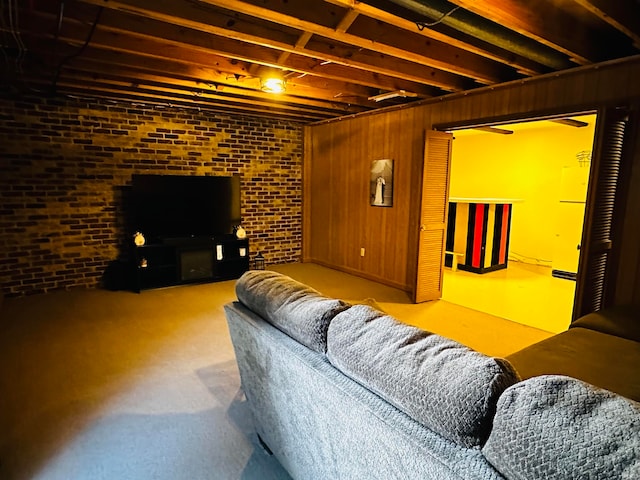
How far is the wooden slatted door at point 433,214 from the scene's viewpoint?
13.9 feet

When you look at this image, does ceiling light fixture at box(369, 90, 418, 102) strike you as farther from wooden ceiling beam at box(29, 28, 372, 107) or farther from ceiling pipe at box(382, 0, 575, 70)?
ceiling pipe at box(382, 0, 575, 70)

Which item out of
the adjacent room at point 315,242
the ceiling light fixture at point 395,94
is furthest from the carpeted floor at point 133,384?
the ceiling light fixture at point 395,94

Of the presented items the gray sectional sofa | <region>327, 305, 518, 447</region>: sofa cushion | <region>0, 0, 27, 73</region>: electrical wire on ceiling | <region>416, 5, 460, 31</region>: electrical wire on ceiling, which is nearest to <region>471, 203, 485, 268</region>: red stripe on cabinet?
<region>416, 5, 460, 31</region>: electrical wire on ceiling

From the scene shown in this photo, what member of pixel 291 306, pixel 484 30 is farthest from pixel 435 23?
pixel 291 306

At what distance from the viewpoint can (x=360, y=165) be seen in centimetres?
542

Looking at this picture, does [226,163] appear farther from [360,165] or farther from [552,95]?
[552,95]

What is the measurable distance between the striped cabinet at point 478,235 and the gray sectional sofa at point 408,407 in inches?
193

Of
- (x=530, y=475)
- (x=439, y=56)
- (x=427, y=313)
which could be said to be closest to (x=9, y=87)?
(x=439, y=56)

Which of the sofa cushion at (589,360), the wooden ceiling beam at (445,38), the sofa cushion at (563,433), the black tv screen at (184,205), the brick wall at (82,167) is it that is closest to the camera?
the sofa cushion at (563,433)

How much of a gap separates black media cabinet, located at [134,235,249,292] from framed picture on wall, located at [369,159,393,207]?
197cm

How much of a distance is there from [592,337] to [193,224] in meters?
4.51

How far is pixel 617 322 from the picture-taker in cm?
242

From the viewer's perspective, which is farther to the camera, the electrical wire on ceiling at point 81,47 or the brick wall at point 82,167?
the brick wall at point 82,167

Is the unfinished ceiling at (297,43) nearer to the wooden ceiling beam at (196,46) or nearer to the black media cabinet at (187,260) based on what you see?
the wooden ceiling beam at (196,46)
